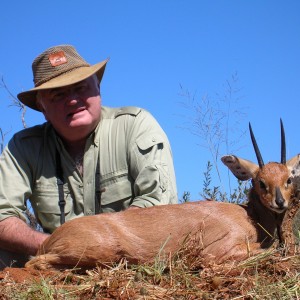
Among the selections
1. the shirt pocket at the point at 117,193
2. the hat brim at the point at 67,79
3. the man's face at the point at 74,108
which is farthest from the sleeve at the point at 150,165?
the hat brim at the point at 67,79

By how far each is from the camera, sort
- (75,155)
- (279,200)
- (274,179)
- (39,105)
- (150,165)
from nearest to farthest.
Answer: (279,200), (274,179), (150,165), (75,155), (39,105)

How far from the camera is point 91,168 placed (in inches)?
272

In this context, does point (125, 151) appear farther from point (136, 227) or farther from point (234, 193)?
point (234, 193)

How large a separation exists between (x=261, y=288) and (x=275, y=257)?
78 centimetres

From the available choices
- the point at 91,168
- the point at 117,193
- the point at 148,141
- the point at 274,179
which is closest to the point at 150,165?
the point at 148,141

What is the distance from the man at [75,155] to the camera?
22.0ft

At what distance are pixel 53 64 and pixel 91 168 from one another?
3.96 ft

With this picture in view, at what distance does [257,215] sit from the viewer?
623 centimetres

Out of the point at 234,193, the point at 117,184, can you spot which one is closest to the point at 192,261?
the point at 117,184

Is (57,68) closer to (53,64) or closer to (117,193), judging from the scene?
(53,64)

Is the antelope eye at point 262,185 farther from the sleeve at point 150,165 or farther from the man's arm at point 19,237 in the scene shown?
the man's arm at point 19,237

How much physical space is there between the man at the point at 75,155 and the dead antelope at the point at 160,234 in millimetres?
757

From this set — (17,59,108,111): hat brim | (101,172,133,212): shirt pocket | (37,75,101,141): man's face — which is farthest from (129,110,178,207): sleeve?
(17,59,108,111): hat brim

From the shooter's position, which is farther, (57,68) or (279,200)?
(57,68)
